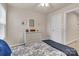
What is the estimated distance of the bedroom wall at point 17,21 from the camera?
5.17 ft

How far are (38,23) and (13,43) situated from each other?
1.60 ft

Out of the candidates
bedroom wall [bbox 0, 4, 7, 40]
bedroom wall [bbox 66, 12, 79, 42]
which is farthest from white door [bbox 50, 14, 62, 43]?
bedroom wall [bbox 0, 4, 7, 40]

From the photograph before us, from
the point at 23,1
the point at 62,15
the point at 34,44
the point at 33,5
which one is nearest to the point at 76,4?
the point at 62,15

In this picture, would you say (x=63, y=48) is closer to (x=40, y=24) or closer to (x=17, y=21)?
(x=40, y=24)

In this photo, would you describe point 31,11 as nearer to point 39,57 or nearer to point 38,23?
point 38,23

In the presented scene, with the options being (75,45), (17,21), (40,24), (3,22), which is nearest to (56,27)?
(40,24)

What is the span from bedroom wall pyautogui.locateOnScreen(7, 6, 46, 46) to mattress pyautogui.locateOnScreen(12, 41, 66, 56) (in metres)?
0.11

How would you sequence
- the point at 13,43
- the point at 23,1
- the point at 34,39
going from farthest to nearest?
1. the point at 34,39
2. the point at 13,43
3. the point at 23,1

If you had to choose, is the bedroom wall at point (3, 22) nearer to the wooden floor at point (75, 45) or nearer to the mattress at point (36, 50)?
the mattress at point (36, 50)

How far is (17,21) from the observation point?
1.63 metres

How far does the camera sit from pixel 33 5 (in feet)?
4.95

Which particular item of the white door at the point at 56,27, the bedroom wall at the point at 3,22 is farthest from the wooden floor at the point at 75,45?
the bedroom wall at the point at 3,22

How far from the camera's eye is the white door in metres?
1.68

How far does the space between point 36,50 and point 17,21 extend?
1.75 ft
